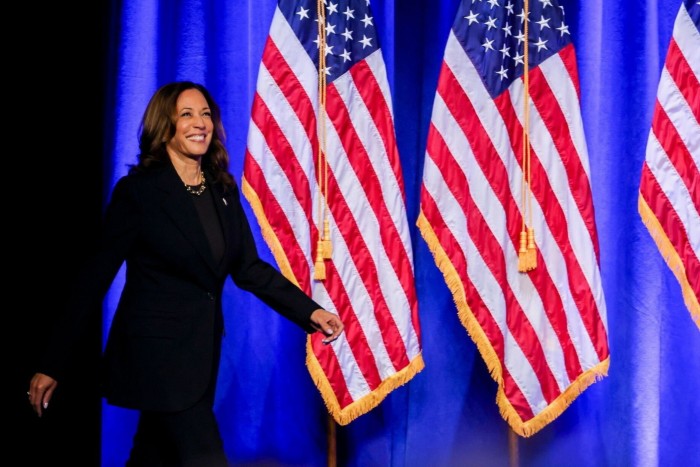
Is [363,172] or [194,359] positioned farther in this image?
[363,172]

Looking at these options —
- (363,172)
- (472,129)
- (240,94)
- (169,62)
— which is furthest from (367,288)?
(169,62)

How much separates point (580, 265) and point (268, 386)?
1.59 m

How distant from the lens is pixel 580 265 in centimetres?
378

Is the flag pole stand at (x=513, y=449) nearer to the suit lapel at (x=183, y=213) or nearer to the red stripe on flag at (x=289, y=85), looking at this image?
the red stripe on flag at (x=289, y=85)

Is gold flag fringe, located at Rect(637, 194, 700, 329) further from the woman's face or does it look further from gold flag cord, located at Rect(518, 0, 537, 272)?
the woman's face

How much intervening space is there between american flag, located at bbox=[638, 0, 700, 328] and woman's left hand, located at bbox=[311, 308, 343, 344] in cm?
158

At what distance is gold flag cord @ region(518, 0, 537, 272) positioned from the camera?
3727 mm

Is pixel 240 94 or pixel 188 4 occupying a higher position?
pixel 188 4

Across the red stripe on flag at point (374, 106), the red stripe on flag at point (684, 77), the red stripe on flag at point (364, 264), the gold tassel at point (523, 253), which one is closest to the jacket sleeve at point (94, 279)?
the red stripe on flag at point (364, 264)

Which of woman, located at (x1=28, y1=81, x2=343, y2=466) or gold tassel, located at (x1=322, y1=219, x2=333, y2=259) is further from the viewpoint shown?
gold tassel, located at (x1=322, y1=219, x2=333, y2=259)

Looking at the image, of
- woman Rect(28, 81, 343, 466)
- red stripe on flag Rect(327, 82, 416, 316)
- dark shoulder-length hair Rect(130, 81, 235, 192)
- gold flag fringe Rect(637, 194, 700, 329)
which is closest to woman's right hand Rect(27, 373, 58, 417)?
woman Rect(28, 81, 343, 466)

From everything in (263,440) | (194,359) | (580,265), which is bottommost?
(263,440)

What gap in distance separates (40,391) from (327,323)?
34.8 inches

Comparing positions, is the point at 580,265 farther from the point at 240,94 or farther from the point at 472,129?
the point at 240,94
